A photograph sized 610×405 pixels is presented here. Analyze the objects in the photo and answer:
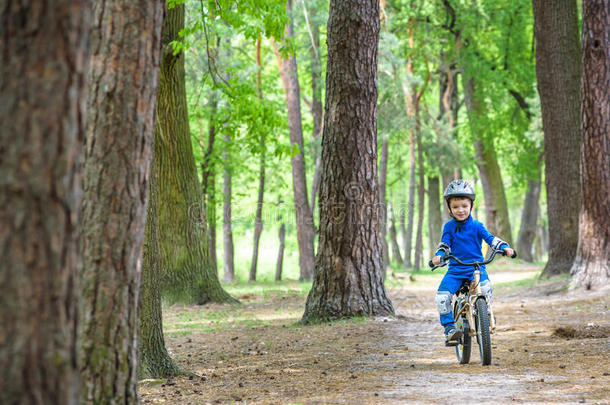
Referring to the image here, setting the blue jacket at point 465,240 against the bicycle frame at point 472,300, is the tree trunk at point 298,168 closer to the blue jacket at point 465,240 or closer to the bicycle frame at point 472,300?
the blue jacket at point 465,240

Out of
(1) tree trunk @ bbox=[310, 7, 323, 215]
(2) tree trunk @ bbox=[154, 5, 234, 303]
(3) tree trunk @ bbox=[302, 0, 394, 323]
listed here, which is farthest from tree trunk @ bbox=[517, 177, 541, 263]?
(3) tree trunk @ bbox=[302, 0, 394, 323]

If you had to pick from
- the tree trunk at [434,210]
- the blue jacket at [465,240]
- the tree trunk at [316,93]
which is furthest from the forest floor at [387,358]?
the tree trunk at [434,210]

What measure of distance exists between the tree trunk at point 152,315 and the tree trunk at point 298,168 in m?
16.9

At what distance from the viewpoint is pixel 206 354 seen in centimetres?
851

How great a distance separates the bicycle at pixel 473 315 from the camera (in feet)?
21.4

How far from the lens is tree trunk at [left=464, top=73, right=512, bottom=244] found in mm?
28219

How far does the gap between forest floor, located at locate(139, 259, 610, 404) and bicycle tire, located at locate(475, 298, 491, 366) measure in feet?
0.43

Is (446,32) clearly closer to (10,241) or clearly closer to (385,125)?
(385,125)

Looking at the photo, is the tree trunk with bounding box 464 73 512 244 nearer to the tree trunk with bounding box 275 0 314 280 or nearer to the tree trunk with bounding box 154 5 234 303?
the tree trunk with bounding box 275 0 314 280

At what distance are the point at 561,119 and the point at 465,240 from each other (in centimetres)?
1034

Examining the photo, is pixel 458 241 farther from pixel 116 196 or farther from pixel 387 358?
pixel 116 196

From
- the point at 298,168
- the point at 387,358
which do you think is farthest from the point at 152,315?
the point at 298,168

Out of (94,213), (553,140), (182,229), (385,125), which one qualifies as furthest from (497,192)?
(94,213)

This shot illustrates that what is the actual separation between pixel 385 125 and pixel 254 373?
68.7ft
